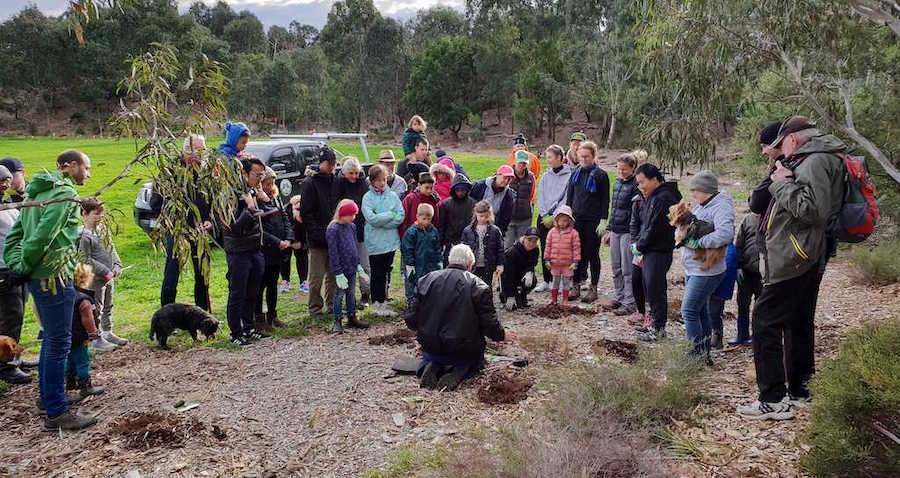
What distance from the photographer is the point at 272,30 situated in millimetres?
97750

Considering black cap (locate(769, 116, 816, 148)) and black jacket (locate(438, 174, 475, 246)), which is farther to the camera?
black jacket (locate(438, 174, 475, 246))

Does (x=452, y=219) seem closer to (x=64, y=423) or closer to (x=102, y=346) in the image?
(x=102, y=346)

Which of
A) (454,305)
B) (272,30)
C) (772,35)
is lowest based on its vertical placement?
(454,305)

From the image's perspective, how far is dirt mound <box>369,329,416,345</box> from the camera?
659 centimetres

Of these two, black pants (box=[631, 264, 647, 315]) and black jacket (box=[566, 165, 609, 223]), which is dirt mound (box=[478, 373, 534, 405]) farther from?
black jacket (box=[566, 165, 609, 223])

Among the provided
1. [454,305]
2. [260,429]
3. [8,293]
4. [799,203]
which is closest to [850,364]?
[799,203]


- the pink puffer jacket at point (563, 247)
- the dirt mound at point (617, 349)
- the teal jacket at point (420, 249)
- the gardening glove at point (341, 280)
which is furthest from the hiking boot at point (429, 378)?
the pink puffer jacket at point (563, 247)

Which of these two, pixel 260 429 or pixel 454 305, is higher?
pixel 454 305

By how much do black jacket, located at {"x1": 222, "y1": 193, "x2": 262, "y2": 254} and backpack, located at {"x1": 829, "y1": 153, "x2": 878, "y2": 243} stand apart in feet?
16.7

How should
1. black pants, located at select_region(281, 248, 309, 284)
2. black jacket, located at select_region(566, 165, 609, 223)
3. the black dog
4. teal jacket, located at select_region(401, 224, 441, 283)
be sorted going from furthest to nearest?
black pants, located at select_region(281, 248, 309, 284), black jacket, located at select_region(566, 165, 609, 223), teal jacket, located at select_region(401, 224, 441, 283), the black dog

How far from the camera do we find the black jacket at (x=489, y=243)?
24.9 ft

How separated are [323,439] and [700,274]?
3250 mm

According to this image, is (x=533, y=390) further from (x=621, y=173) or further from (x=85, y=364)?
(x=85, y=364)

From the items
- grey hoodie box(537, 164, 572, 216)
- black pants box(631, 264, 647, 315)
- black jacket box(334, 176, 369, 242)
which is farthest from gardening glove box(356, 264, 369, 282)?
black pants box(631, 264, 647, 315)
